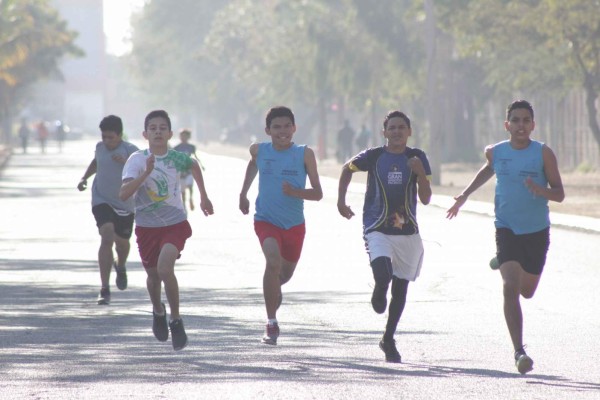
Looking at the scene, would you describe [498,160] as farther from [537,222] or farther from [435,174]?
[435,174]

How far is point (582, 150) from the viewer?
165 ft

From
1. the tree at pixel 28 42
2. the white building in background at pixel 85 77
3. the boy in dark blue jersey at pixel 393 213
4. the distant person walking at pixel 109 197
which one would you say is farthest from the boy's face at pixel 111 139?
the white building in background at pixel 85 77

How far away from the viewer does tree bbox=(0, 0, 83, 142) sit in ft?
191

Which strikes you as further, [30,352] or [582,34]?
[582,34]

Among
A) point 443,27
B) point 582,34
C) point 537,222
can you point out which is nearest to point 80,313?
point 537,222

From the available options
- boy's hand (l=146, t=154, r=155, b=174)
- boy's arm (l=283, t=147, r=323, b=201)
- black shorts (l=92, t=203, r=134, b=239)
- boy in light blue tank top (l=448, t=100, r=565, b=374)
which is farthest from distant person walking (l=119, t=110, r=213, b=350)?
black shorts (l=92, t=203, r=134, b=239)

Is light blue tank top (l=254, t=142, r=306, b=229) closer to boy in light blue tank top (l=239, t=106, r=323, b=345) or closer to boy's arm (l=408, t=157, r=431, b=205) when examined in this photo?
boy in light blue tank top (l=239, t=106, r=323, b=345)

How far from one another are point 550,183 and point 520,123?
405mm

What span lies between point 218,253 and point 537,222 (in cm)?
1088

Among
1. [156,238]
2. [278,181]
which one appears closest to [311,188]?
[278,181]

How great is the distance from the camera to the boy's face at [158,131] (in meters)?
10.5

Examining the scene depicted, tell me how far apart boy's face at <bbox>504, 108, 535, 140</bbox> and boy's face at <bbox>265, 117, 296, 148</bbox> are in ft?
5.74

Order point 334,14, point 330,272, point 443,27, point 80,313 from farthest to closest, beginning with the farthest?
point 334,14 < point 443,27 < point 330,272 < point 80,313

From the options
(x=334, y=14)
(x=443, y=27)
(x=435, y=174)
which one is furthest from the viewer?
(x=334, y=14)
